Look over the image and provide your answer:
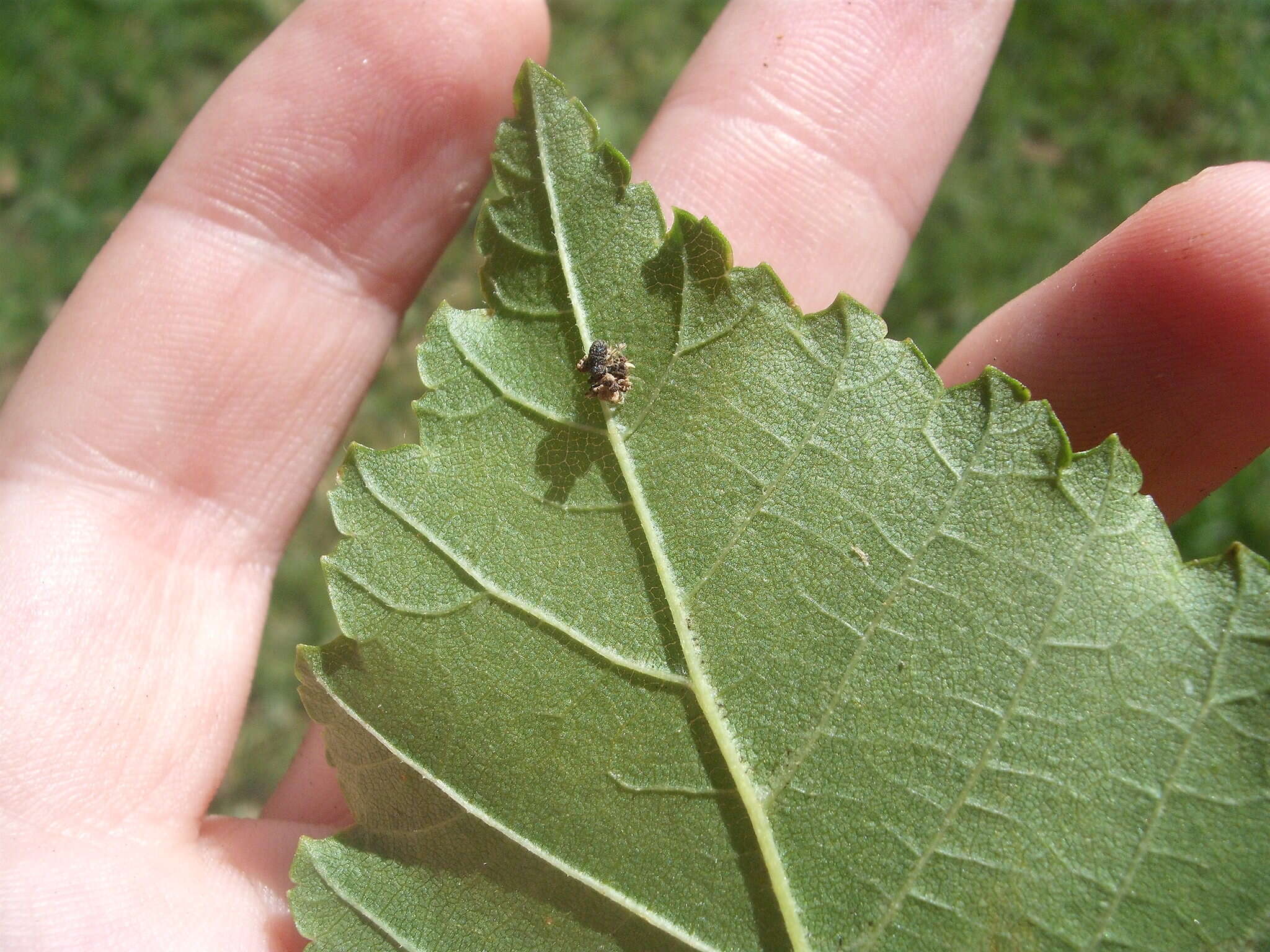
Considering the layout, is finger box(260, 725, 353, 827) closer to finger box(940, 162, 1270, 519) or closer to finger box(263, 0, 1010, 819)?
finger box(263, 0, 1010, 819)

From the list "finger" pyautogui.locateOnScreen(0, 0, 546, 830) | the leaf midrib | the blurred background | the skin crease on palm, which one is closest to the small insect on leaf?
the leaf midrib

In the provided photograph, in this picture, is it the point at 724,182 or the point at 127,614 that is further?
the point at 724,182

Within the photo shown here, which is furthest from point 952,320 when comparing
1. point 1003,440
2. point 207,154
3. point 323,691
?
point 323,691

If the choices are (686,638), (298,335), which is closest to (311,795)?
(298,335)

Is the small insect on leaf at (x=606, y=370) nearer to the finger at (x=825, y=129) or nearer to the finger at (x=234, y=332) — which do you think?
the finger at (x=825, y=129)

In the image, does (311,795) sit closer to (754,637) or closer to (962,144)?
(754,637)

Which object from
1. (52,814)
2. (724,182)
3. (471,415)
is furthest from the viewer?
(724,182)

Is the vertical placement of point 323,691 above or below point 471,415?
below

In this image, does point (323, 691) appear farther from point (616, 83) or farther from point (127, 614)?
point (616, 83)
